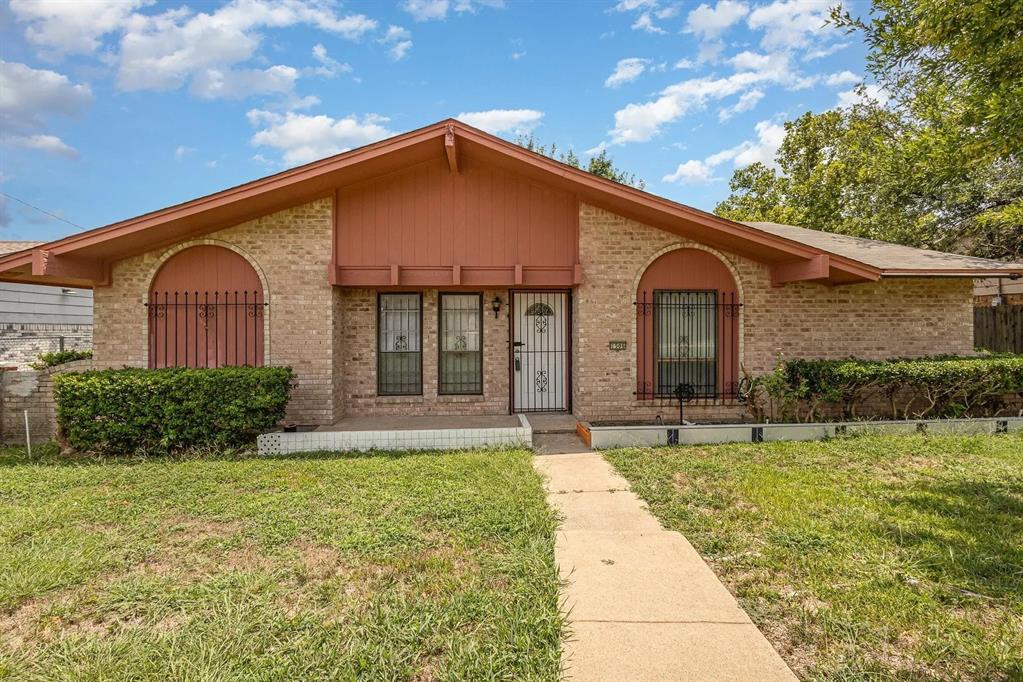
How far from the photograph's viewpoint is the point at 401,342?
30.2ft

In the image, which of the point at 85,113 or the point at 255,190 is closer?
the point at 255,190

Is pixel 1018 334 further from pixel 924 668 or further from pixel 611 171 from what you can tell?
pixel 611 171

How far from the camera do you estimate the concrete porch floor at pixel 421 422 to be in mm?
8070

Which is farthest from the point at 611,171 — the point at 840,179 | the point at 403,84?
the point at 403,84

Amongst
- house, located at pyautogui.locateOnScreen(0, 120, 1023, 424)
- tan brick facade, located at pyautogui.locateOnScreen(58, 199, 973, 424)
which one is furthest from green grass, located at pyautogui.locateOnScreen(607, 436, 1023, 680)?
house, located at pyautogui.locateOnScreen(0, 120, 1023, 424)

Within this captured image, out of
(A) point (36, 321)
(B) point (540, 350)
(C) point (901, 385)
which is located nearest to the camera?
(C) point (901, 385)

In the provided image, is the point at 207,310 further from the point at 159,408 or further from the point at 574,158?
the point at 574,158

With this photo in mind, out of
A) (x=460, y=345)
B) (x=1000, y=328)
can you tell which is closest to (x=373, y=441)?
(x=460, y=345)

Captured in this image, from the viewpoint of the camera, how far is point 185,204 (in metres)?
7.32

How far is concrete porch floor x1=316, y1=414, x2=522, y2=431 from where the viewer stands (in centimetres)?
807

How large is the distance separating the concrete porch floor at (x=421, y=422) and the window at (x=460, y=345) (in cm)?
57

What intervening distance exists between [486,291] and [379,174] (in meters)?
2.62

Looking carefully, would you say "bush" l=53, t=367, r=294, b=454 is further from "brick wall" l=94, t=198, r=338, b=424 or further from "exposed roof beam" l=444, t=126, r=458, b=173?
"exposed roof beam" l=444, t=126, r=458, b=173

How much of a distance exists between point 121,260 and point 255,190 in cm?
279
